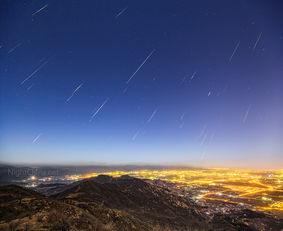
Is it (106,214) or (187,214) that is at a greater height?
(106,214)

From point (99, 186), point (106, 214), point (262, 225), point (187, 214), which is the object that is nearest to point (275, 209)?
point (262, 225)

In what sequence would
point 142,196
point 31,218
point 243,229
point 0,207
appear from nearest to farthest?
point 31,218
point 0,207
point 243,229
point 142,196

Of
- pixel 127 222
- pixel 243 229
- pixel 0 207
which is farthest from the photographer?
pixel 243 229

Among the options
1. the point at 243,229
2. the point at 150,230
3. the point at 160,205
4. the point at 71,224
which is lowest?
the point at 243,229

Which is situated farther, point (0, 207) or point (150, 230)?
point (150, 230)

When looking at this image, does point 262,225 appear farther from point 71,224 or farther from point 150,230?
point 71,224

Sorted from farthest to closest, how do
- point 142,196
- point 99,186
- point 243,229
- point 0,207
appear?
point 142,196 → point 99,186 → point 243,229 → point 0,207

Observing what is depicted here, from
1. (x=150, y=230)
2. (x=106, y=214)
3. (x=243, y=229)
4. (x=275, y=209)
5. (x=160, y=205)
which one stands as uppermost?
(x=106, y=214)

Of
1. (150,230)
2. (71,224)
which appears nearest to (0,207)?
(71,224)

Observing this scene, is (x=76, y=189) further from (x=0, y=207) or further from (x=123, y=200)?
(x=0, y=207)
